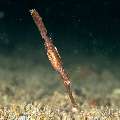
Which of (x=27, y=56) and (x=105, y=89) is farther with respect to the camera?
(x=27, y=56)

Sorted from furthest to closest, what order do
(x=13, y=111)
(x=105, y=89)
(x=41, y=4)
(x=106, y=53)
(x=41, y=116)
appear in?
1. (x=106, y=53)
2. (x=41, y=4)
3. (x=105, y=89)
4. (x=13, y=111)
5. (x=41, y=116)

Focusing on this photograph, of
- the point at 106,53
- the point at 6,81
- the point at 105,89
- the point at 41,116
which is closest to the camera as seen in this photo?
the point at 41,116

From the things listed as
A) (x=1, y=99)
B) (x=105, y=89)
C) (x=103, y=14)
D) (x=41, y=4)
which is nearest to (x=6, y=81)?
(x=1, y=99)

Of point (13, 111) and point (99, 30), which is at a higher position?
point (99, 30)

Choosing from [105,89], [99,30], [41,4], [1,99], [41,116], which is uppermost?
[41,4]

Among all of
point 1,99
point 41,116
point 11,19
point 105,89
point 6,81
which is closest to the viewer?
point 41,116

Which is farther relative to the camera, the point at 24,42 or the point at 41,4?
the point at 24,42

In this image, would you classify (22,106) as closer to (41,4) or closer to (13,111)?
(13,111)

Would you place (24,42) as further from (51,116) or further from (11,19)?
(51,116)

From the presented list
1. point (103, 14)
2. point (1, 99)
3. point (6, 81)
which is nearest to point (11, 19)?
point (103, 14)
